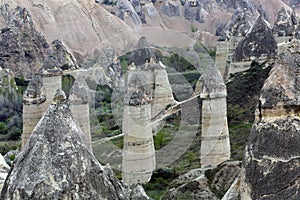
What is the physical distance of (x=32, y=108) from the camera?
425 inches

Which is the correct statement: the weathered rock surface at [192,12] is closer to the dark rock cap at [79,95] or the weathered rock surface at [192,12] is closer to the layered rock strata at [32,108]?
the dark rock cap at [79,95]

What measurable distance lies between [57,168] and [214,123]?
7440 millimetres

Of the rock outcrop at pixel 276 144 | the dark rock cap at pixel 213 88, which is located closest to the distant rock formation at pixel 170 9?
the dark rock cap at pixel 213 88

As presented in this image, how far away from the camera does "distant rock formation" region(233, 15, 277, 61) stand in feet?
61.3

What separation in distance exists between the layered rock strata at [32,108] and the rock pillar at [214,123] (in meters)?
3.08

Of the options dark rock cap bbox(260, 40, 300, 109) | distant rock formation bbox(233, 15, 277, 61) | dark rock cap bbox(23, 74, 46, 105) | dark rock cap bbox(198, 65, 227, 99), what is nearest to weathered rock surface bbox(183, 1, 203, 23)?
distant rock formation bbox(233, 15, 277, 61)

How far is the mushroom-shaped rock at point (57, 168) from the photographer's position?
3.83 meters

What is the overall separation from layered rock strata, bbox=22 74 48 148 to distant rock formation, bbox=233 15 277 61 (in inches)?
375

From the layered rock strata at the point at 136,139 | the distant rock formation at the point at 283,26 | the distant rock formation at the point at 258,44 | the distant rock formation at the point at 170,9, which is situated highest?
the distant rock formation at the point at 170,9

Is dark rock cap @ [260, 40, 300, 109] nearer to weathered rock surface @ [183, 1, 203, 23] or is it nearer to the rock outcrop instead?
the rock outcrop

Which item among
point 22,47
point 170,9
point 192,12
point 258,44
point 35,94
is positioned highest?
point 170,9


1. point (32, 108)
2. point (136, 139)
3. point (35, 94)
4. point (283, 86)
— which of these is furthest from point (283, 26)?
point (283, 86)

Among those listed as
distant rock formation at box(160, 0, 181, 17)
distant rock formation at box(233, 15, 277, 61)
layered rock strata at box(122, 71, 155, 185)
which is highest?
distant rock formation at box(160, 0, 181, 17)

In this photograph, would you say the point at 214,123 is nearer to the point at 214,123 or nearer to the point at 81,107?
the point at 214,123
